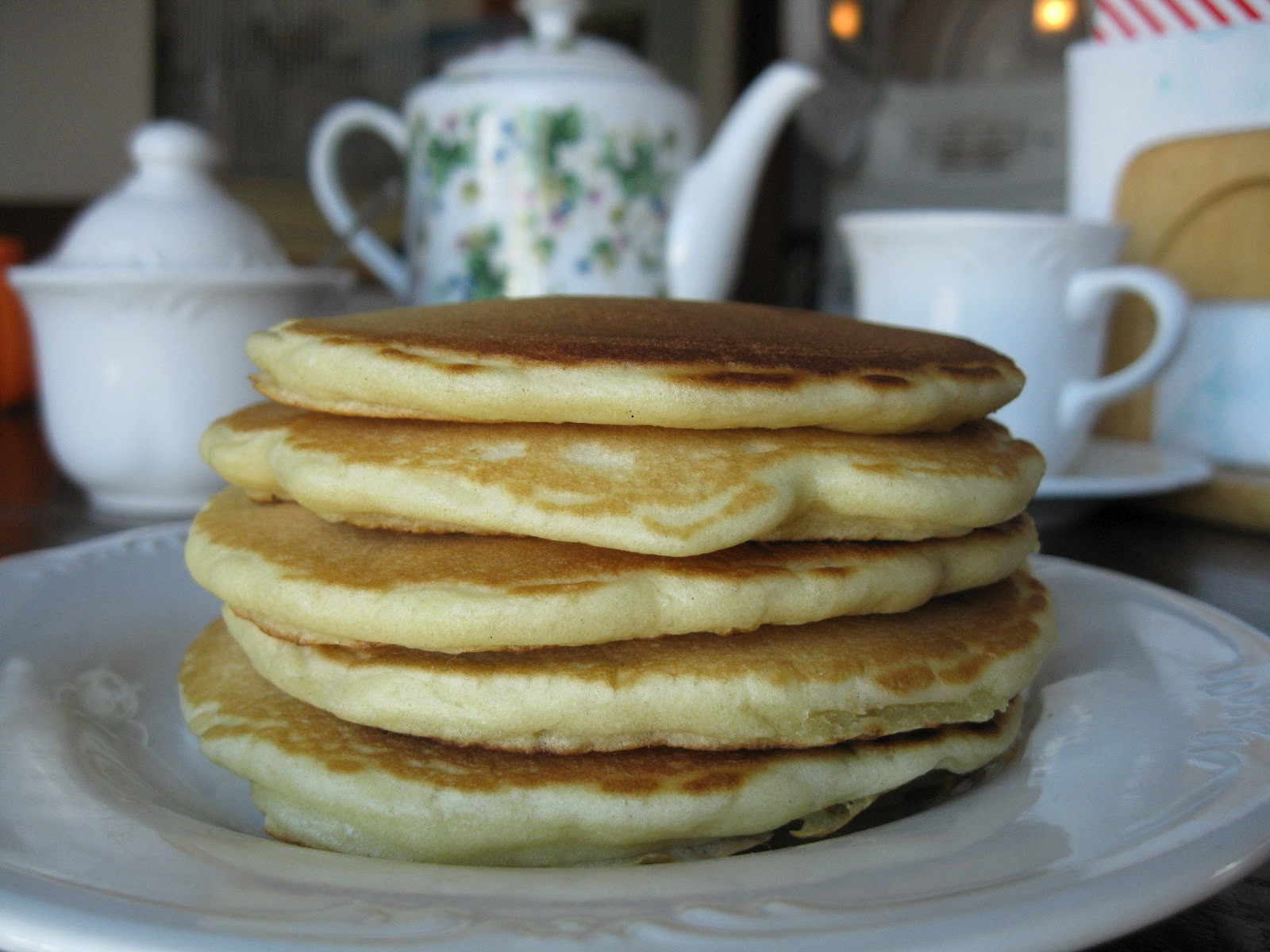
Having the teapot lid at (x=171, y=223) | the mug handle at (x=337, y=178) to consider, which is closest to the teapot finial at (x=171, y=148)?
the teapot lid at (x=171, y=223)

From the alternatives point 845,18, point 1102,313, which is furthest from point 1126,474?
point 845,18

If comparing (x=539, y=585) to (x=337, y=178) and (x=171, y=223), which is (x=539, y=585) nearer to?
(x=171, y=223)

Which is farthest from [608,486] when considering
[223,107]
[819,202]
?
Result: [223,107]

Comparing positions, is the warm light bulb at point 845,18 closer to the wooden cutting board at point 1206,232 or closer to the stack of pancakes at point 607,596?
the wooden cutting board at point 1206,232

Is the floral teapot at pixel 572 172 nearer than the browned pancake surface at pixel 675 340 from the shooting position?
No

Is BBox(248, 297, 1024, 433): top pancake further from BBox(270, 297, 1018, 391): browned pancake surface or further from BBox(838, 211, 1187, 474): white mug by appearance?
BBox(838, 211, 1187, 474): white mug

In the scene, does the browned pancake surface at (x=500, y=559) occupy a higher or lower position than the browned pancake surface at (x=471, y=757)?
higher

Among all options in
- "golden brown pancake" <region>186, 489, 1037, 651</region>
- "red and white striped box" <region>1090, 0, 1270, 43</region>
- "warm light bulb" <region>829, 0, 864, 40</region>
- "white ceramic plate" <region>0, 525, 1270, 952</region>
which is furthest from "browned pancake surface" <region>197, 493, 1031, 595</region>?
"warm light bulb" <region>829, 0, 864, 40</region>
